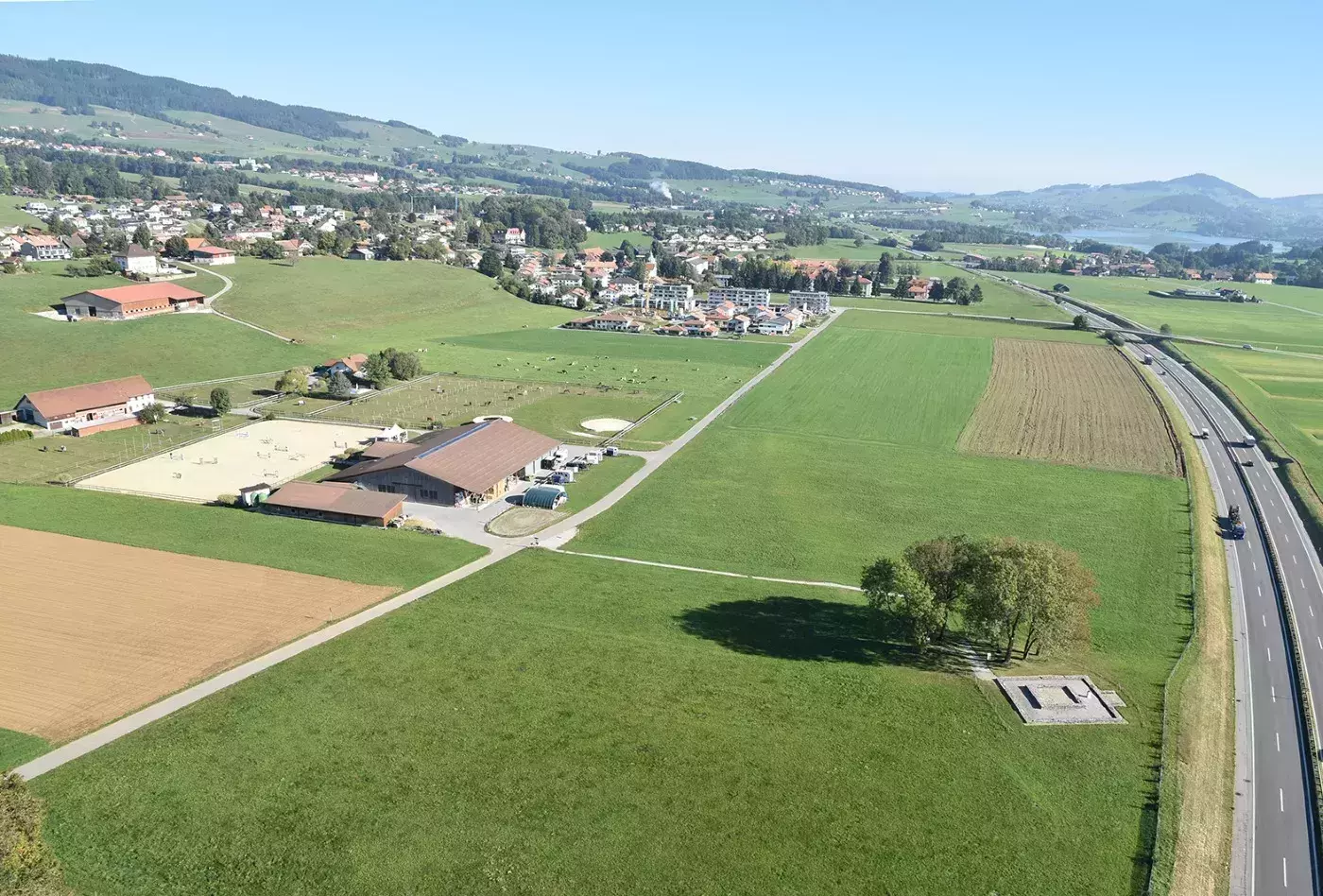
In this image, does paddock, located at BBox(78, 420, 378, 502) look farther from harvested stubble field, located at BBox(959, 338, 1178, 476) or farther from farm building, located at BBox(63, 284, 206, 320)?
harvested stubble field, located at BBox(959, 338, 1178, 476)

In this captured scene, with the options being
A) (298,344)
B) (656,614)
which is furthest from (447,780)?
(298,344)

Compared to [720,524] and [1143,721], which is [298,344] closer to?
[720,524]

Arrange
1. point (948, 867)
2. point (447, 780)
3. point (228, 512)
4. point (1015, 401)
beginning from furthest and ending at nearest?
1. point (1015, 401)
2. point (228, 512)
3. point (447, 780)
4. point (948, 867)

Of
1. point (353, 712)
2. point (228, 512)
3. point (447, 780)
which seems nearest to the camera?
point (447, 780)

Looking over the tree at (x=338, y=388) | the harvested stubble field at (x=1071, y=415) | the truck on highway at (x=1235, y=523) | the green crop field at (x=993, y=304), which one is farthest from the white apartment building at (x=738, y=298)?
the truck on highway at (x=1235, y=523)

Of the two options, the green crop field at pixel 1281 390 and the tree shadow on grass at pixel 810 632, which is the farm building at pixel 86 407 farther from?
the green crop field at pixel 1281 390
